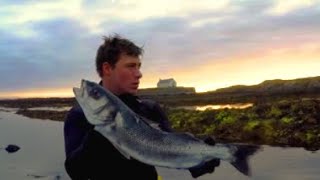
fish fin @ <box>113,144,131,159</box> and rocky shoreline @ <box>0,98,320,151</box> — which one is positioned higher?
fish fin @ <box>113,144,131,159</box>

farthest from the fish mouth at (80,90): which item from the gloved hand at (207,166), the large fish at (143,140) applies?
the gloved hand at (207,166)

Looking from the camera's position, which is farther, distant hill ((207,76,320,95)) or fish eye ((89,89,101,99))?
distant hill ((207,76,320,95))

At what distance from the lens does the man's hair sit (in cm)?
581

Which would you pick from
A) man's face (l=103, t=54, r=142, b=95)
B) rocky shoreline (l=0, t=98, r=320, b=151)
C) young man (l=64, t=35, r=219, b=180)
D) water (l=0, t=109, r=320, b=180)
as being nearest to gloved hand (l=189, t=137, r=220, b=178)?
young man (l=64, t=35, r=219, b=180)

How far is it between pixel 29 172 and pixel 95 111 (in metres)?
20.3

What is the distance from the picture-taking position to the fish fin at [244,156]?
5.35 metres

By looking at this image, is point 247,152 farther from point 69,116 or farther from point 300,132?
point 300,132

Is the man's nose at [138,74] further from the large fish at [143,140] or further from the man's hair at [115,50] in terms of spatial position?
the large fish at [143,140]

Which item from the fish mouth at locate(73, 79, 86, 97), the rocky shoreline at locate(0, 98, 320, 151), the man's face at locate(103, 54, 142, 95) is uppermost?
the man's face at locate(103, 54, 142, 95)

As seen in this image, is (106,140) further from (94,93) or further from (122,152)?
(94,93)

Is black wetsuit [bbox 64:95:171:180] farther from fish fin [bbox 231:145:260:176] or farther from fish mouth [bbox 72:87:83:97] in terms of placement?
fish fin [bbox 231:145:260:176]

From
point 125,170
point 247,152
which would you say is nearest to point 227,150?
point 247,152

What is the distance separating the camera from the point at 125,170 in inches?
223

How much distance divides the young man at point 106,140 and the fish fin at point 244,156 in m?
0.27
